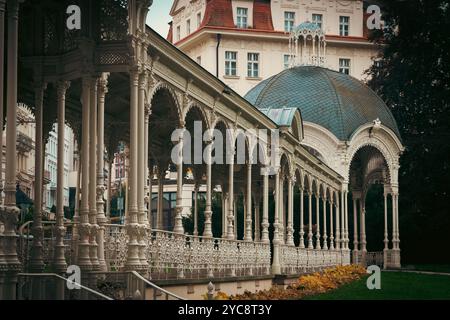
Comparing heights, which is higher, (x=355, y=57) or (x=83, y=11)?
(x=355, y=57)

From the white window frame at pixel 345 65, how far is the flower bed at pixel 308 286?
38.0 m

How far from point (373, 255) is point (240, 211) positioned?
7.41m

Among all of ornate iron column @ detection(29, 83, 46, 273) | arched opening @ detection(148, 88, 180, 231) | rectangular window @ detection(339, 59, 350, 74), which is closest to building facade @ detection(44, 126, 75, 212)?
rectangular window @ detection(339, 59, 350, 74)

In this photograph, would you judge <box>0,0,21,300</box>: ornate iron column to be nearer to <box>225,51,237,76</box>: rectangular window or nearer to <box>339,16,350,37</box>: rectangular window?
<box>225,51,237,76</box>: rectangular window

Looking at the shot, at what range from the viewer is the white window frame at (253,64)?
74500 mm

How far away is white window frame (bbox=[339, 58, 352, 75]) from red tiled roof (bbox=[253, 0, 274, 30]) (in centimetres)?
619

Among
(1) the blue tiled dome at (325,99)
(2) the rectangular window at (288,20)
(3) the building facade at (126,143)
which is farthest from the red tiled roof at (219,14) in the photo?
(3) the building facade at (126,143)

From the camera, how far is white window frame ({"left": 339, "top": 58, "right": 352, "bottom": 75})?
75.9m

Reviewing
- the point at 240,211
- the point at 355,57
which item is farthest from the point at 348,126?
the point at 355,57

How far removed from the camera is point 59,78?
60.0 feet

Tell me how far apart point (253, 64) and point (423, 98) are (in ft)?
96.4

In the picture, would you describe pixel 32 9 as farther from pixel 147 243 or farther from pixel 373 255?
pixel 373 255

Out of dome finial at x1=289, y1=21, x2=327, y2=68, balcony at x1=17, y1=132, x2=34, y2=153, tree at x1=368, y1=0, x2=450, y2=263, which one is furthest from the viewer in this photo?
dome finial at x1=289, y1=21, x2=327, y2=68

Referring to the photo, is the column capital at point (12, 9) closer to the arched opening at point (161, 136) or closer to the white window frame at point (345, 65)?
the arched opening at point (161, 136)
